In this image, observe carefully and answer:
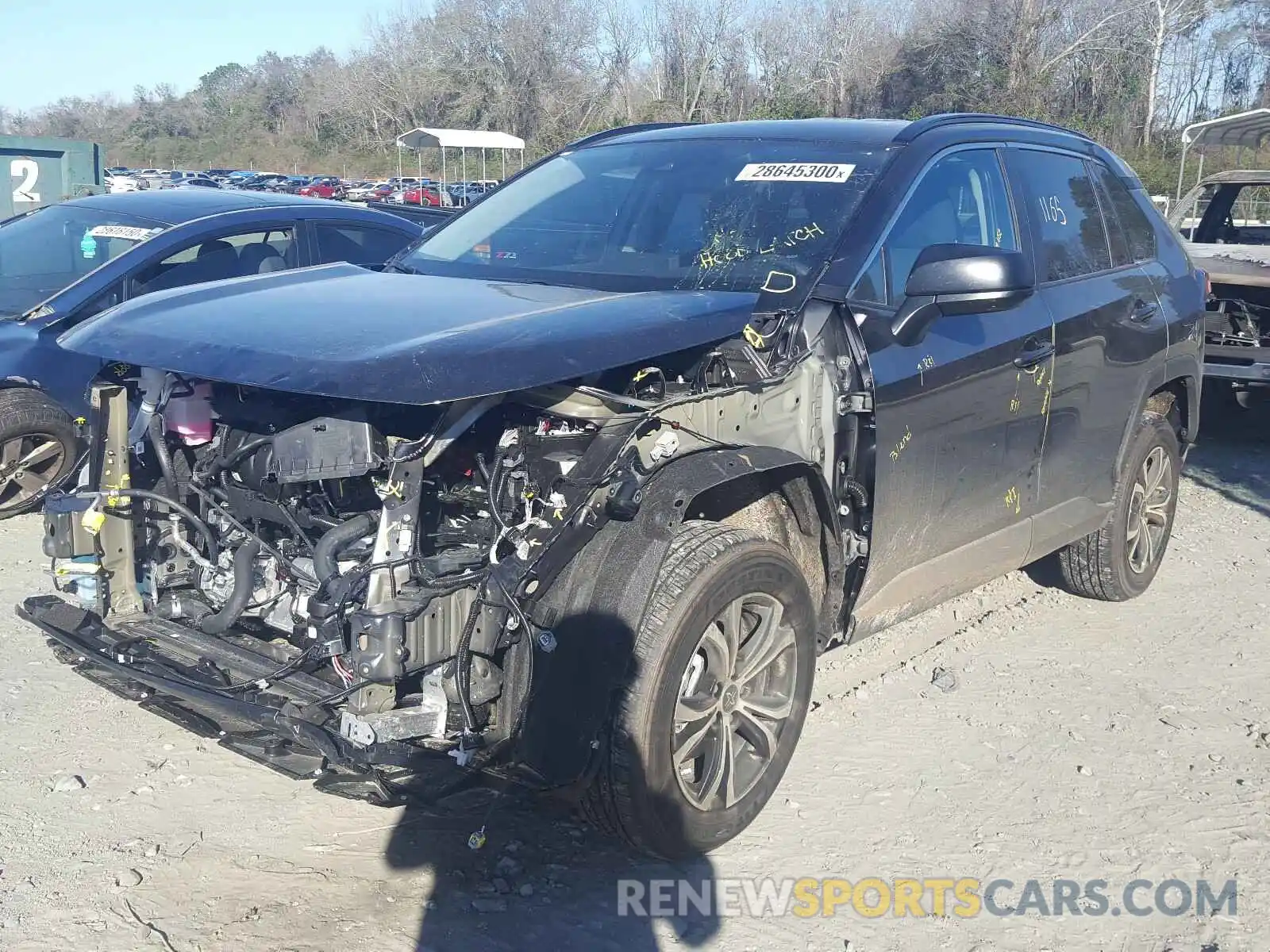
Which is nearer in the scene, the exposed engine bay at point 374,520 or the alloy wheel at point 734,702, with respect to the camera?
the exposed engine bay at point 374,520

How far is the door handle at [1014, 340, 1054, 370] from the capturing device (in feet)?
14.0

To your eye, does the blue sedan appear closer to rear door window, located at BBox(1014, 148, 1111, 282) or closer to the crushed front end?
the crushed front end

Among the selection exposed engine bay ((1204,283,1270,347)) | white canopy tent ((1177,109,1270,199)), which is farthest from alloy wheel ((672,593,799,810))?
white canopy tent ((1177,109,1270,199))

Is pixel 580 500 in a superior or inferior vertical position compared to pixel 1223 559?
superior

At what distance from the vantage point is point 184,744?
4039mm

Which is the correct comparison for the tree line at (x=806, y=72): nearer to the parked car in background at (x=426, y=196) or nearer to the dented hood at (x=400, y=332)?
the parked car in background at (x=426, y=196)

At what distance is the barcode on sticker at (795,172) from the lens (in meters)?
4.11

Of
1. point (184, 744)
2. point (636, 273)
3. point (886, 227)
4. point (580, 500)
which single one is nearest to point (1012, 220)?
point (886, 227)

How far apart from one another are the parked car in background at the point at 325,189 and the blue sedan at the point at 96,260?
25790 millimetres

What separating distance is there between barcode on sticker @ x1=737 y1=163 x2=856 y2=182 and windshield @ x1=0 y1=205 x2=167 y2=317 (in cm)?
412

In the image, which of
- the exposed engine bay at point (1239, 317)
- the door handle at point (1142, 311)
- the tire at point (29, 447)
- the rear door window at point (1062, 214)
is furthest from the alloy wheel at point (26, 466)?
the exposed engine bay at point (1239, 317)

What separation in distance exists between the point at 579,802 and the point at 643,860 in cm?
43

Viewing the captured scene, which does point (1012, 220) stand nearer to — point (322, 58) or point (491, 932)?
point (491, 932)

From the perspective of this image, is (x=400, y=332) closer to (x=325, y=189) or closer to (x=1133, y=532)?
(x=1133, y=532)
